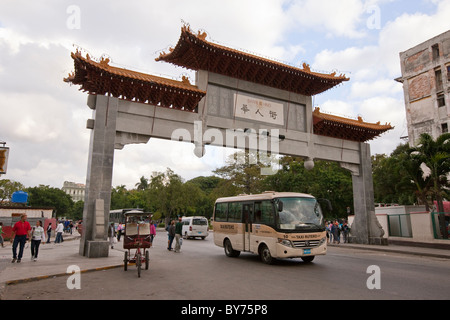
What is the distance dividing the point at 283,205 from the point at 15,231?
956 centimetres

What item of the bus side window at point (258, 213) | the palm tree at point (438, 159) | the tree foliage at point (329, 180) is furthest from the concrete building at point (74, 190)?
the bus side window at point (258, 213)

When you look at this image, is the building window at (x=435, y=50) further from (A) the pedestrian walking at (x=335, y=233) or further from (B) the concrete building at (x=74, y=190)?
(B) the concrete building at (x=74, y=190)

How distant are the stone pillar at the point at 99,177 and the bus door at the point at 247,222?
5768mm

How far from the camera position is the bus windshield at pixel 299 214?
10594mm

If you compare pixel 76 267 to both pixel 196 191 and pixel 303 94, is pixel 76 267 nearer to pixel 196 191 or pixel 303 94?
pixel 303 94

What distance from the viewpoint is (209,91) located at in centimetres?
1717

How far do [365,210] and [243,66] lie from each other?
493 inches

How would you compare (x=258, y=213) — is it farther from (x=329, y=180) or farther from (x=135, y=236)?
(x=329, y=180)

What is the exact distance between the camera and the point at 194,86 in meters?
16.5

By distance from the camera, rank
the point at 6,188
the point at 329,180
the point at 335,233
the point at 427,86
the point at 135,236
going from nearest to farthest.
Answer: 1. the point at 135,236
2. the point at 335,233
3. the point at 427,86
4. the point at 329,180
5. the point at 6,188

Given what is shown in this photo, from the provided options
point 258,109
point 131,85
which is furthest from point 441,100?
point 131,85
